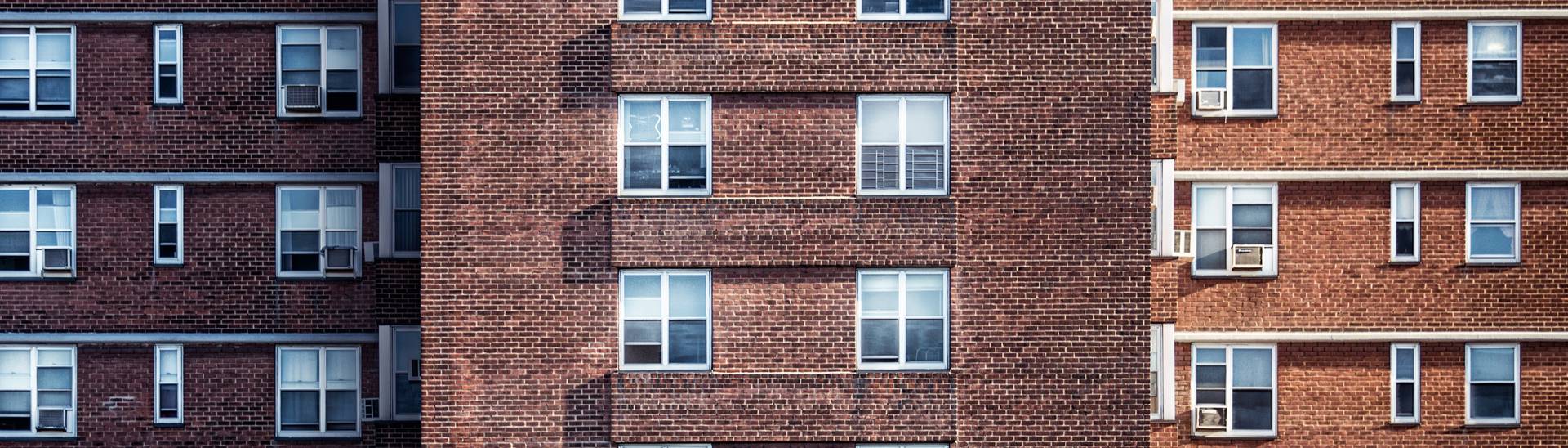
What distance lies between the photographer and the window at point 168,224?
1789 centimetres

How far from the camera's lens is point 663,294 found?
16.0m

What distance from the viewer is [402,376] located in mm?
18031

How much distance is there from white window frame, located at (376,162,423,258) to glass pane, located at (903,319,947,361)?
7.01m

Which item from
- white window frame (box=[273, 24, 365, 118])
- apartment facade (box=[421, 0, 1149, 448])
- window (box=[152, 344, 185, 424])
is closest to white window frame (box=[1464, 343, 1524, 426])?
apartment facade (box=[421, 0, 1149, 448])

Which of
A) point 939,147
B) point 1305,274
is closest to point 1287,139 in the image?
point 1305,274

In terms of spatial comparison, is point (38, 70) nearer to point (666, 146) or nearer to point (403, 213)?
point (403, 213)

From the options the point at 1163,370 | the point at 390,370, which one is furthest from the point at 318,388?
the point at 1163,370

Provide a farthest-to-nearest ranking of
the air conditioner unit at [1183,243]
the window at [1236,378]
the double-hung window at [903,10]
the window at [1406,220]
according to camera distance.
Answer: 1. the window at [1236,378]
2. the window at [1406,220]
3. the air conditioner unit at [1183,243]
4. the double-hung window at [903,10]

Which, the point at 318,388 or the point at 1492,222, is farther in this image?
the point at 318,388

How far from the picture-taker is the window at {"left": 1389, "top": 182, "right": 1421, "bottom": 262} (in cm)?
1773

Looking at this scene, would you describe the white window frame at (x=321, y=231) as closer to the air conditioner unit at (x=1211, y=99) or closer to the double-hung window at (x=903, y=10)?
the double-hung window at (x=903, y=10)

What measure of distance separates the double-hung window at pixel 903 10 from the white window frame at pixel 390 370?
7.69m

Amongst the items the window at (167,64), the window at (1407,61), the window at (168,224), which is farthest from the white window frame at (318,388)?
the window at (1407,61)

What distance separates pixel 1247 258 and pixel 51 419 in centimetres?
1698
